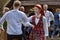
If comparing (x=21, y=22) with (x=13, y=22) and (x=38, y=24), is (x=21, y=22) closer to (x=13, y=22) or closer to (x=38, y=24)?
(x=13, y=22)

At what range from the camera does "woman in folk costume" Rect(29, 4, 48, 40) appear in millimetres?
8531

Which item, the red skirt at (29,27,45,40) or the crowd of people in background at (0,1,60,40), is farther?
the red skirt at (29,27,45,40)

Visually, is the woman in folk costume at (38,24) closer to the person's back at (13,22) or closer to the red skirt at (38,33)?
the red skirt at (38,33)

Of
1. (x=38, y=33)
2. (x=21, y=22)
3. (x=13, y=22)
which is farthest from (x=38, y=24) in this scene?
(x=13, y=22)

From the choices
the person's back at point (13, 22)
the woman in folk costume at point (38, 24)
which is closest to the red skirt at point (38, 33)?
the woman in folk costume at point (38, 24)

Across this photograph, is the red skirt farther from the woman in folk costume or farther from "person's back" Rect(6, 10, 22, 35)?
"person's back" Rect(6, 10, 22, 35)

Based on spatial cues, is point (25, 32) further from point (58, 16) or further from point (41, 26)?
point (58, 16)

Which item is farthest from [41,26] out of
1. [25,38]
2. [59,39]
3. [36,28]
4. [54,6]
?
[54,6]

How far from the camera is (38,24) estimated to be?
8.54 meters

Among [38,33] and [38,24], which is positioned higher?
[38,24]

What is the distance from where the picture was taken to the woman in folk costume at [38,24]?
28.0 ft

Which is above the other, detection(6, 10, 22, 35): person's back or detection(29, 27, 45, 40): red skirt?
detection(6, 10, 22, 35): person's back

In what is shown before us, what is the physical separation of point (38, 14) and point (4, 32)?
1.72 m

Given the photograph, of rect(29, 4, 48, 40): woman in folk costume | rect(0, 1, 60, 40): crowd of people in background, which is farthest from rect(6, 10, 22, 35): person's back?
rect(29, 4, 48, 40): woman in folk costume
